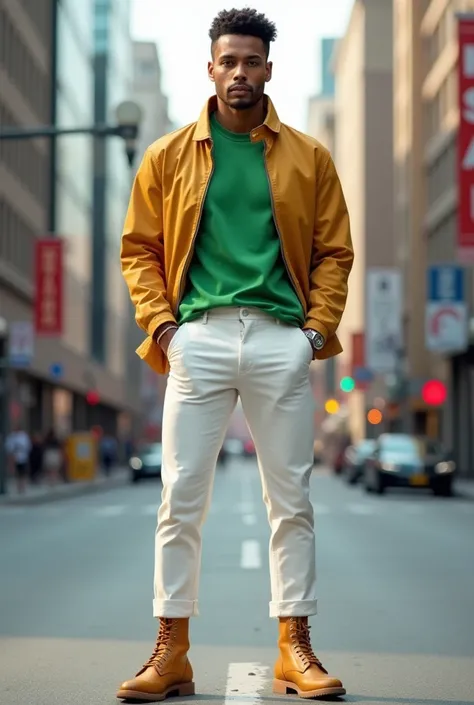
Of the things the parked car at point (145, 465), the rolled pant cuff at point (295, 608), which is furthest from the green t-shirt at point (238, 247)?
the parked car at point (145, 465)

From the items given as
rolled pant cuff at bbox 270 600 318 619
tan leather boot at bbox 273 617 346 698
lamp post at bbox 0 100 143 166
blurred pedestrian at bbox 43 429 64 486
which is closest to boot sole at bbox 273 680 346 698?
tan leather boot at bbox 273 617 346 698

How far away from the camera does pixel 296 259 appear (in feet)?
17.7

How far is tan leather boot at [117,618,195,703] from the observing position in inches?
203

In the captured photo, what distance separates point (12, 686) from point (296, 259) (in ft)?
6.38

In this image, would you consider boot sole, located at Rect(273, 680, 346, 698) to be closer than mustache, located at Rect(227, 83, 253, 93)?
Yes

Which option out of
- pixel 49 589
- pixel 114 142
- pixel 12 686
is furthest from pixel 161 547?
pixel 114 142

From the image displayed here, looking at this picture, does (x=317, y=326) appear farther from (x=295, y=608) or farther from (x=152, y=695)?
(x=152, y=695)

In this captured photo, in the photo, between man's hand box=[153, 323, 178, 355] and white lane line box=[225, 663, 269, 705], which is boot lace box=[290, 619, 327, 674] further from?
man's hand box=[153, 323, 178, 355]

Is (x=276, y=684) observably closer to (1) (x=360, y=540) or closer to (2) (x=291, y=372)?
(2) (x=291, y=372)

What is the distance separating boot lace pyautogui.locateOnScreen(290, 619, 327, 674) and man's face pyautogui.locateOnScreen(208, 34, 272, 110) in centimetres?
173

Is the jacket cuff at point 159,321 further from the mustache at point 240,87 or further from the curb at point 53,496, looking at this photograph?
the curb at point 53,496

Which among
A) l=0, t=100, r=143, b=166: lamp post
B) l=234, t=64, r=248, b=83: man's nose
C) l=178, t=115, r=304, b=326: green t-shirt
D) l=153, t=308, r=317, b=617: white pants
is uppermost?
l=0, t=100, r=143, b=166: lamp post

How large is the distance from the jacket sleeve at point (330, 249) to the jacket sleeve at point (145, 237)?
1.75 feet

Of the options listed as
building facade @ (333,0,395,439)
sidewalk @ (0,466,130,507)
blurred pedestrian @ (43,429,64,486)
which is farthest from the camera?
building facade @ (333,0,395,439)
